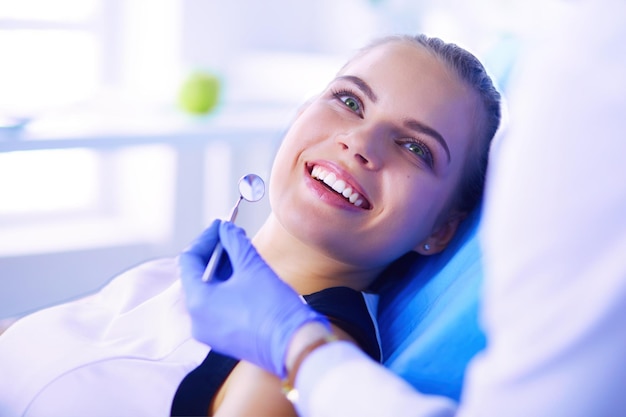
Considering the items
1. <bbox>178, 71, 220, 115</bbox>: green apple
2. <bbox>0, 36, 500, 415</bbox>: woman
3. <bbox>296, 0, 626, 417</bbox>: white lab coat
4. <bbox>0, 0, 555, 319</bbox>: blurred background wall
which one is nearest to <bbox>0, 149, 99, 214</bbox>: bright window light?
<bbox>0, 0, 555, 319</bbox>: blurred background wall

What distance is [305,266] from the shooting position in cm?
122

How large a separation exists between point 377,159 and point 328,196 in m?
0.08

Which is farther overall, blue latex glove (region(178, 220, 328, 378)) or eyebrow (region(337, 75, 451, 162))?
eyebrow (region(337, 75, 451, 162))

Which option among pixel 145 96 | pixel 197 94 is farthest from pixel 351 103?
pixel 145 96

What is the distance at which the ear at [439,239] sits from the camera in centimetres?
125

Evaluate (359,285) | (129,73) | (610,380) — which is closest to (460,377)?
(610,380)

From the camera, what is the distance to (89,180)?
9.43ft

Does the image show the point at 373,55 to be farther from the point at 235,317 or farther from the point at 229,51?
the point at 229,51

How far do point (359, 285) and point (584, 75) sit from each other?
0.66 meters

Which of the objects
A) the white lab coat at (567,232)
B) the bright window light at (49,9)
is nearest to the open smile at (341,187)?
the white lab coat at (567,232)

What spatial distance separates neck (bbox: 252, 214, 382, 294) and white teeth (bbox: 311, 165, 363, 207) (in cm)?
10

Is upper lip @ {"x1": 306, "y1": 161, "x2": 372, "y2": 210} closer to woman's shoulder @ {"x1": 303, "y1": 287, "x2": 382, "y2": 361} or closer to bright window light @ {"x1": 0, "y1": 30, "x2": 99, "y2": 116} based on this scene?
woman's shoulder @ {"x1": 303, "y1": 287, "x2": 382, "y2": 361}

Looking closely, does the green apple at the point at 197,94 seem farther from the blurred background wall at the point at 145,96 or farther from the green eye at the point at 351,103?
the green eye at the point at 351,103

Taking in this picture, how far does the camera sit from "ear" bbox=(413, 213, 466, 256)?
1251 mm
